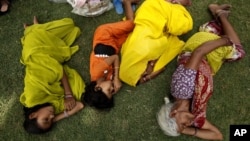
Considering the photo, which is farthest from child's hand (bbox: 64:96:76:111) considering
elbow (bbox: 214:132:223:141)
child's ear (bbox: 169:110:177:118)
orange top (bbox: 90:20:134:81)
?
elbow (bbox: 214:132:223:141)

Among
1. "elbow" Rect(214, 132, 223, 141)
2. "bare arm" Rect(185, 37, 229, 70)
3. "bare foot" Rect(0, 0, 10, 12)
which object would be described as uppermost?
"bare arm" Rect(185, 37, 229, 70)

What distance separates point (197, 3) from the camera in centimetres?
363

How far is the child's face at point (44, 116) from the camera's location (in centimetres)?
321

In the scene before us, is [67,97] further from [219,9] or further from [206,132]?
[219,9]

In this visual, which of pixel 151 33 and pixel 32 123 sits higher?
pixel 151 33

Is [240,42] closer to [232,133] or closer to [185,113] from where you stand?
[232,133]

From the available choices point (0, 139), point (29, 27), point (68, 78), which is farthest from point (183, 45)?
point (0, 139)

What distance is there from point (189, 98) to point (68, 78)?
1.08 metres

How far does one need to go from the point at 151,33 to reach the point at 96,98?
699mm

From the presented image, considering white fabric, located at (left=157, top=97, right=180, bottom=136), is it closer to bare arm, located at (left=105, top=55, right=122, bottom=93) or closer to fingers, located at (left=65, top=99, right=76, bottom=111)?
bare arm, located at (left=105, top=55, right=122, bottom=93)

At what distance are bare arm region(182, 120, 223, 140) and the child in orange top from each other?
27.1 inches

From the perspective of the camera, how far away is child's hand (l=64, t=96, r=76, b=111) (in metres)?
3.38

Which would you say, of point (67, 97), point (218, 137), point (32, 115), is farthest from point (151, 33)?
point (32, 115)

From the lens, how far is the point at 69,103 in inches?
133
